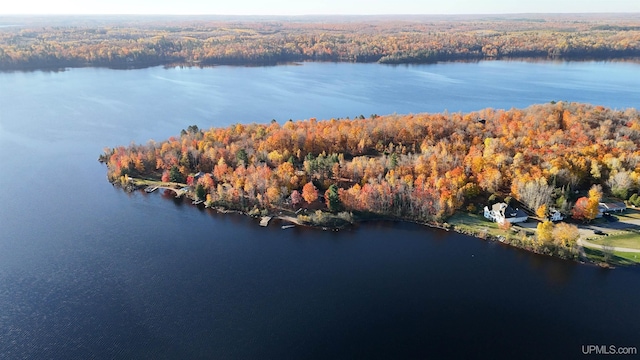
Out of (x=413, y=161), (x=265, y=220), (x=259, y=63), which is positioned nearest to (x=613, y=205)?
(x=413, y=161)

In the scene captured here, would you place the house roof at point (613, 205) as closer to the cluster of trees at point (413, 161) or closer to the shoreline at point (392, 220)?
the cluster of trees at point (413, 161)

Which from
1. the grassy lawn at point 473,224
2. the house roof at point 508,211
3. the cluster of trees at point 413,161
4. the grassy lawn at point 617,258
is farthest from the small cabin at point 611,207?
the grassy lawn at point 473,224

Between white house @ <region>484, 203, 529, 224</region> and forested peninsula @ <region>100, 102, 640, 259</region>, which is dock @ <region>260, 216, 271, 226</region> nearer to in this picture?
forested peninsula @ <region>100, 102, 640, 259</region>

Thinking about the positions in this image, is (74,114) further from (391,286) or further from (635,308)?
(635,308)

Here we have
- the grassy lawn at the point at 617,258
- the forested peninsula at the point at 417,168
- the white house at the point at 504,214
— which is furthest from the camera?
the forested peninsula at the point at 417,168

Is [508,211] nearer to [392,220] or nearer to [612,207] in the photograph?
[612,207]

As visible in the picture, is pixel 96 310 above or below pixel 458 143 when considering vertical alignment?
below

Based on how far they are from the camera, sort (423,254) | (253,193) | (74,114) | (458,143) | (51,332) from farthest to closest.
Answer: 1. (74,114)
2. (458,143)
3. (253,193)
4. (423,254)
5. (51,332)

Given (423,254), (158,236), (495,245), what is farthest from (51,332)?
(495,245)
